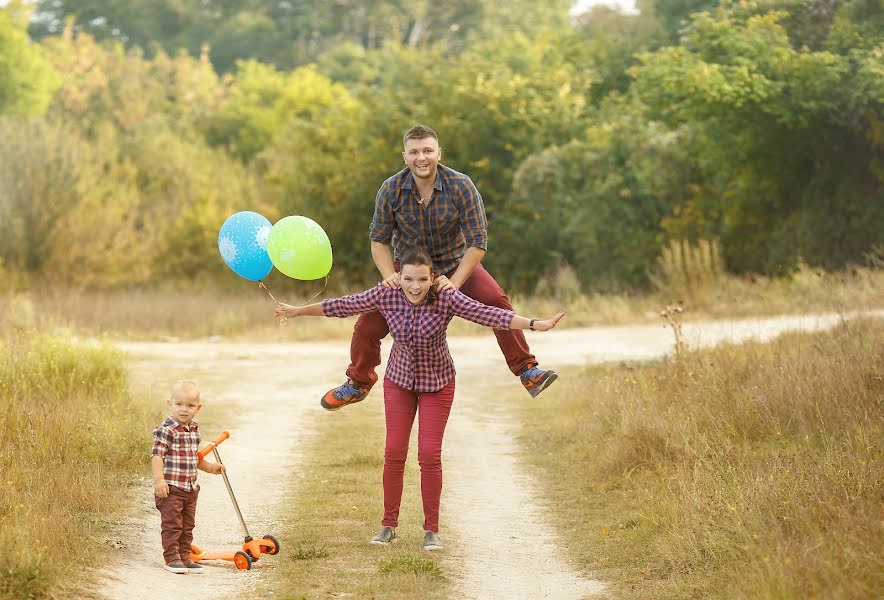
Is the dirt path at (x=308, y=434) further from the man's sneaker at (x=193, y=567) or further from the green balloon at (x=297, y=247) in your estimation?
the green balloon at (x=297, y=247)

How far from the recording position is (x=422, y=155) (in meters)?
7.46

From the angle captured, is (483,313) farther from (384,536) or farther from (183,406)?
(183,406)

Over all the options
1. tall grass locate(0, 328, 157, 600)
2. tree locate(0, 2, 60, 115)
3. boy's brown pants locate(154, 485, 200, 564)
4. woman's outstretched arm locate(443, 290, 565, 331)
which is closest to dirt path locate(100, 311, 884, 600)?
boy's brown pants locate(154, 485, 200, 564)

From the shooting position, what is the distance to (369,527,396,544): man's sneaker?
7.62 meters

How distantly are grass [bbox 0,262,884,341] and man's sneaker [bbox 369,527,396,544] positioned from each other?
1375cm

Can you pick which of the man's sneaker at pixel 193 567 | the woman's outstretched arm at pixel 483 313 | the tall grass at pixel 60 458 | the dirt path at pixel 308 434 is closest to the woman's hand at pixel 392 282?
the woman's outstretched arm at pixel 483 313

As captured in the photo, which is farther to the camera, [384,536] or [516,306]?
[516,306]

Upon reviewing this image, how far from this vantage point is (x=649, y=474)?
9.41 m

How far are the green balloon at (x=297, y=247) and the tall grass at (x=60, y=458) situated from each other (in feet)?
6.43

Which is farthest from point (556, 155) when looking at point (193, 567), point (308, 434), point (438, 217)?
point (193, 567)

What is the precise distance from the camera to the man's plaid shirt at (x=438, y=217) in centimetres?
769

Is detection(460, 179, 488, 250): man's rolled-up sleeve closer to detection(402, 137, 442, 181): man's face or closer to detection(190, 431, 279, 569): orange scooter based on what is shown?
detection(402, 137, 442, 181): man's face

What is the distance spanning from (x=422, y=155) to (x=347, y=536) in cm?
Answer: 241

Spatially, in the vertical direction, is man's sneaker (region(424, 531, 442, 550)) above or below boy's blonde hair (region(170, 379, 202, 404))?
below
